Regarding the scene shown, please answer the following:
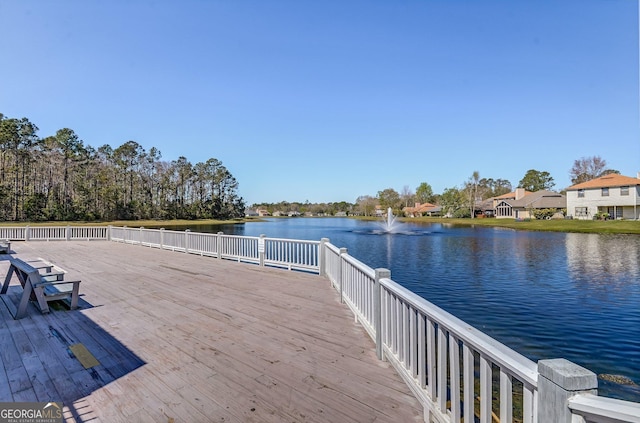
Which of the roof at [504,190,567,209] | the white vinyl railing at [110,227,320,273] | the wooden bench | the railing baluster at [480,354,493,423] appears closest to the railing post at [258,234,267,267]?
the white vinyl railing at [110,227,320,273]

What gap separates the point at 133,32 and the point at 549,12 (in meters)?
15.7

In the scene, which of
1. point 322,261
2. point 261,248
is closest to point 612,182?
point 322,261

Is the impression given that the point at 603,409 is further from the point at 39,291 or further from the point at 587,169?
the point at 587,169

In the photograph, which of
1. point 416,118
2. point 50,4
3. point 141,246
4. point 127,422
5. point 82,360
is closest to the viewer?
point 127,422

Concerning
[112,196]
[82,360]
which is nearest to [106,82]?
[82,360]

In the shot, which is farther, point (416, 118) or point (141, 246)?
point (416, 118)

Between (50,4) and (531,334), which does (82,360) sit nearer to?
(531,334)

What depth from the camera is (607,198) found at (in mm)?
35781

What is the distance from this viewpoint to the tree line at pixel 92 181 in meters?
42.2

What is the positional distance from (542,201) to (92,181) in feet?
230

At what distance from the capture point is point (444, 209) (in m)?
71.1

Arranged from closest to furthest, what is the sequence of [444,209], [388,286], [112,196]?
[388,286], [112,196], [444,209]

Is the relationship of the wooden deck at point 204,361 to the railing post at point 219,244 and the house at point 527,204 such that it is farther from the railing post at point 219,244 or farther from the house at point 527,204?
the house at point 527,204

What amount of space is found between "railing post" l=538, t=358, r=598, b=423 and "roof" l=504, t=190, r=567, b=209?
192 ft
